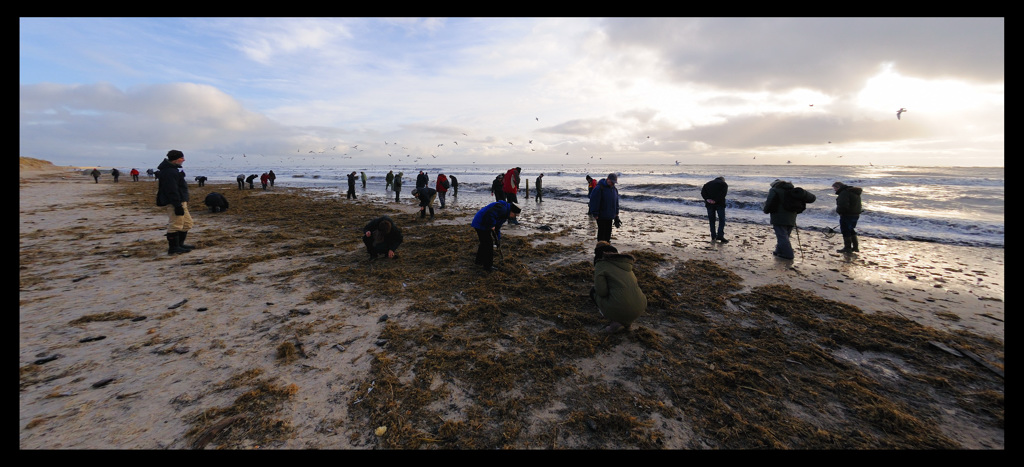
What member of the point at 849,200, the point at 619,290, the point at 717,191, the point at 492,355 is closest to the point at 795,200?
the point at 849,200

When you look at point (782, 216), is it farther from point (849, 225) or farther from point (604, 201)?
point (604, 201)

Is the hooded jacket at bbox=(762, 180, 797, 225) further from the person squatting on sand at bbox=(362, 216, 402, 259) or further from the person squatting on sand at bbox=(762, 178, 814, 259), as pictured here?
the person squatting on sand at bbox=(362, 216, 402, 259)

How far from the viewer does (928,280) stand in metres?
6.96

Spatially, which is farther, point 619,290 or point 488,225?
point 488,225

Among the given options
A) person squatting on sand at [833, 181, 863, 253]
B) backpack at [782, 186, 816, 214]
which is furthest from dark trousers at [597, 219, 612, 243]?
person squatting on sand at [833, 181, 863, 253]

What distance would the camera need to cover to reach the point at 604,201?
775 centimetres

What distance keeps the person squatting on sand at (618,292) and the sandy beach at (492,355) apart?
27 centimetres

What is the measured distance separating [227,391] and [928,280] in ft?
40.6

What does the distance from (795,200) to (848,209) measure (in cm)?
201

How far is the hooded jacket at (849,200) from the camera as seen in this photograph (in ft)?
28.6

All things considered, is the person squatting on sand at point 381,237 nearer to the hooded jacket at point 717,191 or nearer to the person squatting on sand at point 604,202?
the person squatting on sand at point 604,202

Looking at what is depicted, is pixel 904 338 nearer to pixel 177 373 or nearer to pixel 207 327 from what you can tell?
pixel 177 373

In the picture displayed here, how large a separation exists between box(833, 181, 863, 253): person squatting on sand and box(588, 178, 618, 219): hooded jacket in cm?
613

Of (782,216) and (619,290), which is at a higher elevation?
(782,216)
